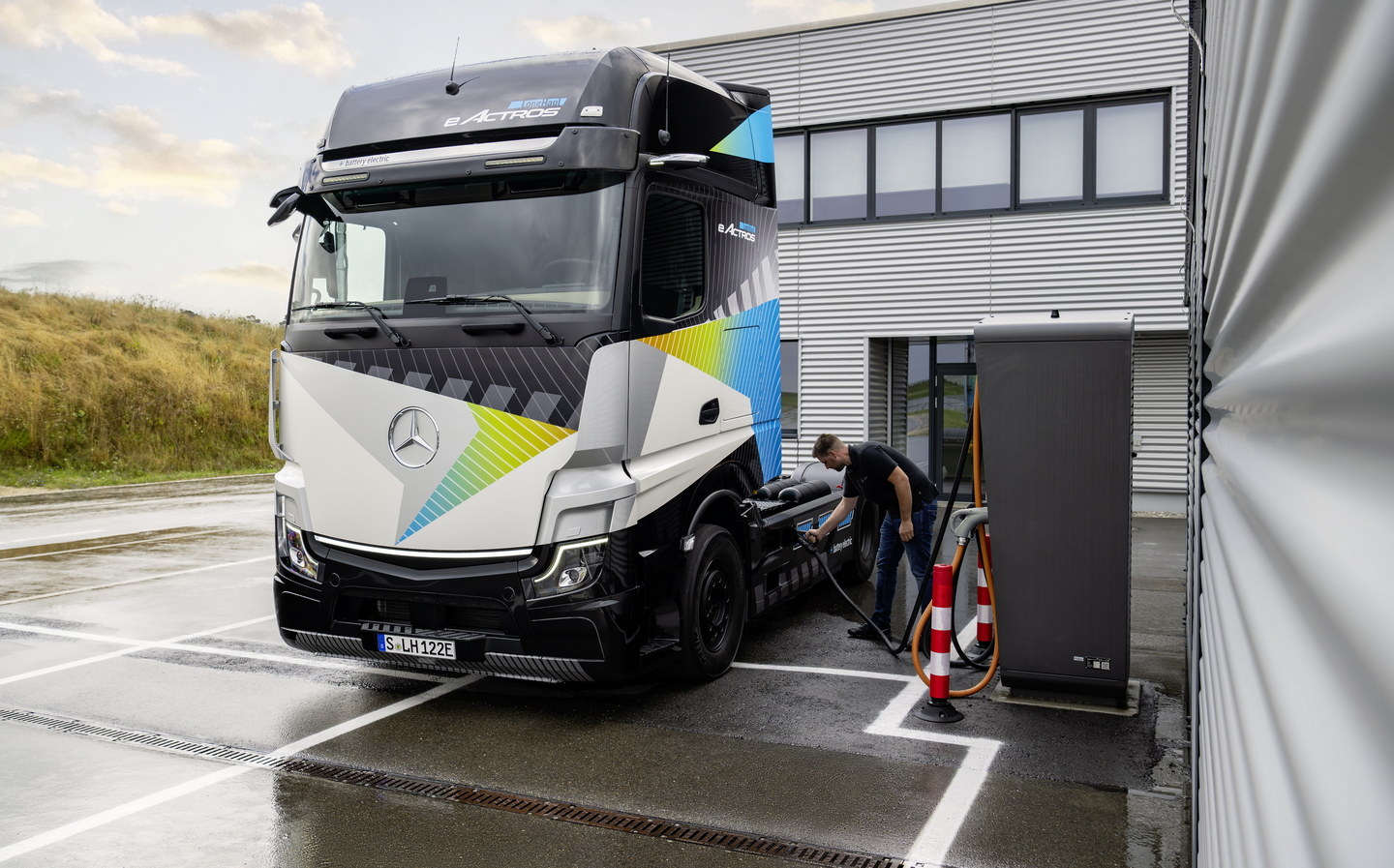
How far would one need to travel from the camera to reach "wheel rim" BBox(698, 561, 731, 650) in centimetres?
689

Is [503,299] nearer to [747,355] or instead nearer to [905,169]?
[747,355]

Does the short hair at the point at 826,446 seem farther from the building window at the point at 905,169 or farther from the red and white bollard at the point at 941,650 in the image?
the building window at the point at 905,169

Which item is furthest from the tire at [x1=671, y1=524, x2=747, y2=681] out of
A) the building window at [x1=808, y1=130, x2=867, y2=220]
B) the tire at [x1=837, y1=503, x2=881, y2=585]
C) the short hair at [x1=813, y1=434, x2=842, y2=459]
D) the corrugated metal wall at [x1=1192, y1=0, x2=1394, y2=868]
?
the building window at [x1=808, y1=130, x2=867, y2=220]

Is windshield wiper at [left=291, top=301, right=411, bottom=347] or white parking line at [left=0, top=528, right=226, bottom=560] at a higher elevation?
windshield wiper at [left=291, top=301, right=411, bottom=347]

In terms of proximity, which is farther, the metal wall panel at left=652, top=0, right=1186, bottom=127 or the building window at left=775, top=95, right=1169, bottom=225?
the building window at left=775, top=95, right=1169, bottom=225

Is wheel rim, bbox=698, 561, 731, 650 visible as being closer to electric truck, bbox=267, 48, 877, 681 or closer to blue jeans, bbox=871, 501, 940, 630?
electric truck, bbox=267, 48, 877, 681

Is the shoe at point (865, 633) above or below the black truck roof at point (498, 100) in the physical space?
below

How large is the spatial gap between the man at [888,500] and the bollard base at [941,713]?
1.70 metres

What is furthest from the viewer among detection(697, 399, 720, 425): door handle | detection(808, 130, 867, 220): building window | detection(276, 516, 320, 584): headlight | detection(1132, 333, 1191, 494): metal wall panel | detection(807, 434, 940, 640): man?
detection(808, 130, 867, 220): building window

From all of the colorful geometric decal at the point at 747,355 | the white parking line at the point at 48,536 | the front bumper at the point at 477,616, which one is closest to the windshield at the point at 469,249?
the colorful geometric decal at the point at 747,355

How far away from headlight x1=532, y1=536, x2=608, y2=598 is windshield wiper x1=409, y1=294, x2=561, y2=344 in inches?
44.9

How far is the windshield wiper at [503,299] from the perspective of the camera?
233 inches

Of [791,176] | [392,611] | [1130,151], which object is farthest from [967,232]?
[392,611]

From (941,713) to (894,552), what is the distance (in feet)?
7.05
